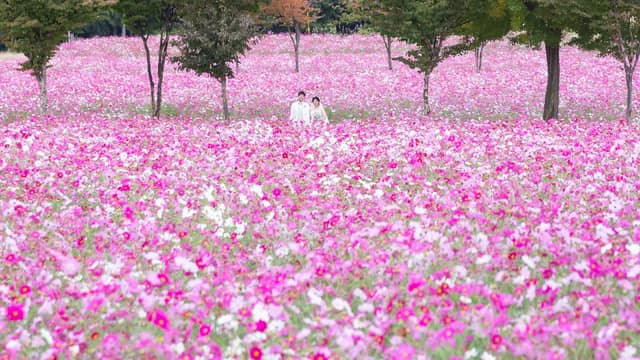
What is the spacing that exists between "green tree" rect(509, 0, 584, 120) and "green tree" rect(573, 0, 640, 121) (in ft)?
1.53

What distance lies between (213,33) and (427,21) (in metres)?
7.25

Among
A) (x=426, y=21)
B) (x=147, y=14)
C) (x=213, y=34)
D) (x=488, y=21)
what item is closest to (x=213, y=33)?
(x=213, y=34)

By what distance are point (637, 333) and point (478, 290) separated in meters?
1.22

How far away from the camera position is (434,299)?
17.7ft

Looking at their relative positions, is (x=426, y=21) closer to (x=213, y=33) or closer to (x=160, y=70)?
(x=213, y=33)

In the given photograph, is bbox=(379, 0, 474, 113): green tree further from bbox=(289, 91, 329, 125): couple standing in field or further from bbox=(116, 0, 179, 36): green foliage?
bbox=(116, 0, 179, 36): green foliage

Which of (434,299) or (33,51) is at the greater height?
(33,51)

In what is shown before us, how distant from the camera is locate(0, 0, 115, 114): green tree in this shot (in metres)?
21.9

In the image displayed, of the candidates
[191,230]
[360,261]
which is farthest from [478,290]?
[191,230]

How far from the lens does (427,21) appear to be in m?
23.2

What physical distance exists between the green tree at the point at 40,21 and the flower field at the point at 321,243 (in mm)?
6019

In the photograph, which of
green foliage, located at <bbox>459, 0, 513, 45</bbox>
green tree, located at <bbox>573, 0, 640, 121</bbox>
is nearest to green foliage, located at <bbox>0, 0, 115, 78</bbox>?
green foliage, located at <bbox>459, 0, 513, 45</bbox>

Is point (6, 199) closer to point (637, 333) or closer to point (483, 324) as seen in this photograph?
point (483, 324)

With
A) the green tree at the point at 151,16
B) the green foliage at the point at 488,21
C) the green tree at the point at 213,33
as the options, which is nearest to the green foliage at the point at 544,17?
the green foliage at the point at 488,21
